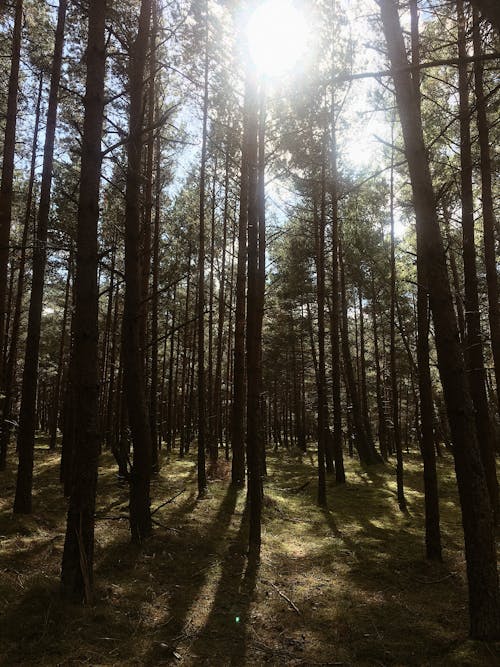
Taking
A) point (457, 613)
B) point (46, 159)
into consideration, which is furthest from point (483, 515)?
point (46, 159)

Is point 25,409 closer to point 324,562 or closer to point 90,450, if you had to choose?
point 90,450

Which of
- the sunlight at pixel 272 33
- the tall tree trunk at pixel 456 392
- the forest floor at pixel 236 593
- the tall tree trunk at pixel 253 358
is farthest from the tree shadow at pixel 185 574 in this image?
the sunlight at pixel 272 33

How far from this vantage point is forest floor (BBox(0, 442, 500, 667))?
453 centimetres

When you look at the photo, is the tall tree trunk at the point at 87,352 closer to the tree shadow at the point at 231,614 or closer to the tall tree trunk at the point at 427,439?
the tree shadow at the point at 231,614

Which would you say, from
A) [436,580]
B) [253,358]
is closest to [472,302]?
[253,358]

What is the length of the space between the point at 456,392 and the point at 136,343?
5485 mm

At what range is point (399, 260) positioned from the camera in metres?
15.9

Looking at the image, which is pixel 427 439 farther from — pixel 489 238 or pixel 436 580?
pixel 489 238

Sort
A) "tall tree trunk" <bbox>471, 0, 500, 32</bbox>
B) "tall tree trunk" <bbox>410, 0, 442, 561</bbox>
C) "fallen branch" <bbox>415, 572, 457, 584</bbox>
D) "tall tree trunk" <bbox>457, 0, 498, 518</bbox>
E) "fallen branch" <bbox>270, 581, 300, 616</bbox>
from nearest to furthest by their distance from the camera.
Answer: "tall tree trunk" <bbox>471, 0, 500, 32</bbox> → "fallen branch" <bbox>270, 581, 300, 616</bbox> → "fallen branch" <bbox>415, 572, 457, 584</bbox> → "tall tree trunk" <bbox>410, 0, 442, 561</bbox> → "tall tree trunk" <bbox>457, 0, 498, 518</bbox>

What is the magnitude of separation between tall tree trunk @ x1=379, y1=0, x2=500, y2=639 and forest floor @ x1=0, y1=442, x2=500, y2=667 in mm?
473

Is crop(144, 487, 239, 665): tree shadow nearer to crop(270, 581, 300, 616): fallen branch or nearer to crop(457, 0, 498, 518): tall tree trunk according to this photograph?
crop(270, 581, 300, 616): fallen branch

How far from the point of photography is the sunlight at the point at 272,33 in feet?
29.1

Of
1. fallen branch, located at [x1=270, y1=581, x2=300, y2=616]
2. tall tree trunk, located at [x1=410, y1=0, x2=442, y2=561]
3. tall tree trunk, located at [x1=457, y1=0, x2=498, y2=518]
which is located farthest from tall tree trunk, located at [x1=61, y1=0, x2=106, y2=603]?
tall tree trunk, located at [x1=457, y1=0, x2=498, y2=518]

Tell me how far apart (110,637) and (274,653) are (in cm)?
172
